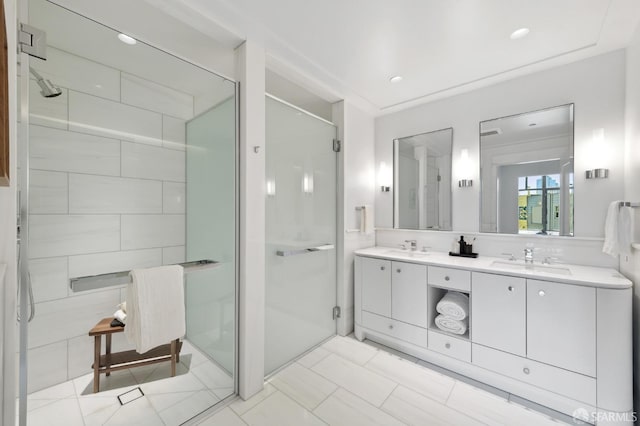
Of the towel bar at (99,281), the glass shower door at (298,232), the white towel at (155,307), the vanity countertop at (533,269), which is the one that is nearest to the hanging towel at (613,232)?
the vanity countertop at (533,269)

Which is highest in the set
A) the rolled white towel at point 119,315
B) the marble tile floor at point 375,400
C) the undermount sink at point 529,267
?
the undermount sink at point 529,267

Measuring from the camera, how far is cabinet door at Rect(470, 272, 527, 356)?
1.75 m

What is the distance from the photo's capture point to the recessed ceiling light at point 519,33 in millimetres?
1653

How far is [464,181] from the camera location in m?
2.46

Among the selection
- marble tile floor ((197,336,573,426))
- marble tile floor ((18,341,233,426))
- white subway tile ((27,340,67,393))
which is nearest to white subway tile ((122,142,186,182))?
white subway tile ((27,340,67,393))

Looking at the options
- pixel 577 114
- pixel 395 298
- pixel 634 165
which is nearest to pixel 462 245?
pixel 395 298

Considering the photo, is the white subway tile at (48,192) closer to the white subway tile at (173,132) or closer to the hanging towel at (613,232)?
the white subway tile at (173,132)

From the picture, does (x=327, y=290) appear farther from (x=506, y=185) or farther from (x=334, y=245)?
(x=506, y=185)

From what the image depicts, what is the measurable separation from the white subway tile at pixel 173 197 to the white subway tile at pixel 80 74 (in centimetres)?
52

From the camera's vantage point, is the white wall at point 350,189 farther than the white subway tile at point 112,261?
Yes

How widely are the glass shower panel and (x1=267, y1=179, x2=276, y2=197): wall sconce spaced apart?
11.9 inches

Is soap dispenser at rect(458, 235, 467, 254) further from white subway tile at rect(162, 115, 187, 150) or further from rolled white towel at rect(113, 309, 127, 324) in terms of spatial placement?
rolled white towel at rect(113, 309, 127, 324)

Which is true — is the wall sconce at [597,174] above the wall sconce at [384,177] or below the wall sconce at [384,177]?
below

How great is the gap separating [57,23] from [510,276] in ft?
9.51
